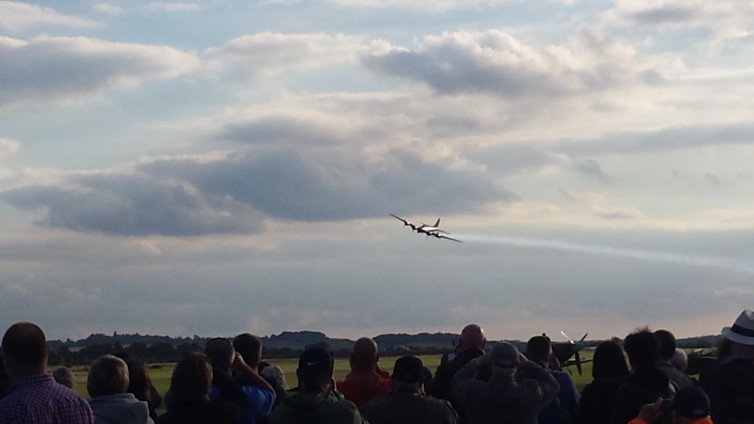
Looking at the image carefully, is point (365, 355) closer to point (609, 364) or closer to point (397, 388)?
point (397, 388)

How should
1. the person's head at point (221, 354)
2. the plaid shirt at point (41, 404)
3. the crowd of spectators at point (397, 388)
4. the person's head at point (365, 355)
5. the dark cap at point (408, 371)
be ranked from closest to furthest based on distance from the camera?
the plaid shirt at point (41, 404)
the crowd of spectators at point (397, 388)
the dark cap at point (408, 371)
the person's head at point (221, 354)
the person's head at point (365, 355)

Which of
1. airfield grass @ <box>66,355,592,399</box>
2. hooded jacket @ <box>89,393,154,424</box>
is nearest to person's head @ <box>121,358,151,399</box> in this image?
hooded jacket @ <box>89,393,154,424</box>

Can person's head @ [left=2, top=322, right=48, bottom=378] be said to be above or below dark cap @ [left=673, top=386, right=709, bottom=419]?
above

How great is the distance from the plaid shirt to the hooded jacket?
1.50m

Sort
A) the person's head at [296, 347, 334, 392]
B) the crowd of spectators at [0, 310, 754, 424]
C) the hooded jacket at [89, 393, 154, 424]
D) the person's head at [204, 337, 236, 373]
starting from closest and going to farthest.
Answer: the crowd of spectators at [0, 310, 754, 424] → the hooded jacket at [89, 393, 154, 424] → the person's head at [296, 347, 334, 392] → the person's head at [204, 337, 236, 373]

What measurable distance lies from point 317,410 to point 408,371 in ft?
3.74

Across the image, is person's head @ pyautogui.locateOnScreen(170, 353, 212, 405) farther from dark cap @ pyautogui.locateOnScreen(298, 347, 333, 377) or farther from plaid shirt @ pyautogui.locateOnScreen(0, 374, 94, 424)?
plaid shirt @ pyautogui.locateOnScreen(0, 374, 94, 424)

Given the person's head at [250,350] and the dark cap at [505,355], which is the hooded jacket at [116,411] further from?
the dark cap at [505,355]

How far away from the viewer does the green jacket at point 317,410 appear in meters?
9.62

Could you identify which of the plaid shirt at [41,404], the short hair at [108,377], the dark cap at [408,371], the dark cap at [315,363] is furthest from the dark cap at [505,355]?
the plaid shirt at [41,404]

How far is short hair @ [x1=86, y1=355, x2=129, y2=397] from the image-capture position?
31.3 feet

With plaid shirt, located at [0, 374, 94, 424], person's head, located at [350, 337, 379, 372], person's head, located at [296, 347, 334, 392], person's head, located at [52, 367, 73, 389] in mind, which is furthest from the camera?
person's head, located at [350, 337, 379, 372]

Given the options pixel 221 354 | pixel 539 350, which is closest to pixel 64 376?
pixel 221 354

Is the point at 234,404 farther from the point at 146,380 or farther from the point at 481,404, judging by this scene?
the point at 481,404
